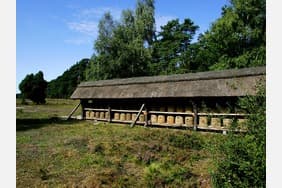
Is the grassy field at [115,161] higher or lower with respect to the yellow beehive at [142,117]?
lower

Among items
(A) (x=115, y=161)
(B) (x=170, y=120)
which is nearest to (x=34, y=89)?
(B) (x=170, y=120)

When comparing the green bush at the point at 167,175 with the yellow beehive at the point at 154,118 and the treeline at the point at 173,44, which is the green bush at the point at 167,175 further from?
the treeline at the point at 173,44

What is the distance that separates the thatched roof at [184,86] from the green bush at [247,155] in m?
7.79

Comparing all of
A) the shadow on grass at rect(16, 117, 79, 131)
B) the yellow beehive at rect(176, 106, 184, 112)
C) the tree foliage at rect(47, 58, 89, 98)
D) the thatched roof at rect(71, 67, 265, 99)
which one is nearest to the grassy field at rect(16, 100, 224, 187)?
the thatched roof at rect(71, 67, 265, 99)

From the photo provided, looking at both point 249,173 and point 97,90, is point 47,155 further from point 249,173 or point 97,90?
point 97,90

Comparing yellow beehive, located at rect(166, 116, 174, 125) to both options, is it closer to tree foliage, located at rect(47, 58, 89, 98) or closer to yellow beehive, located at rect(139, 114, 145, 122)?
yellow beehive, located at rect(139, 114, 145, 122)

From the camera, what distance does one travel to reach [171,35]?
54.8 meters

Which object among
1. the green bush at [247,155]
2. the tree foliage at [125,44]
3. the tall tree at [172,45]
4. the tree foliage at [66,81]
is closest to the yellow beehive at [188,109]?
the green bush at [247,155]

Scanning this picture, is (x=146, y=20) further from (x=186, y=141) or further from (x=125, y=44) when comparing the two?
(x=186, y=141)

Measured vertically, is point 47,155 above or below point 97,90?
below

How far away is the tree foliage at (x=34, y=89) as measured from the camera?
5438cm

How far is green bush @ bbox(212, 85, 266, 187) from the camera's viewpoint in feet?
14.5

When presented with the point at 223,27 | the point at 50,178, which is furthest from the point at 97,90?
the point at 223,27

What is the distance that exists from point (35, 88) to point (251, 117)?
53834 mm
